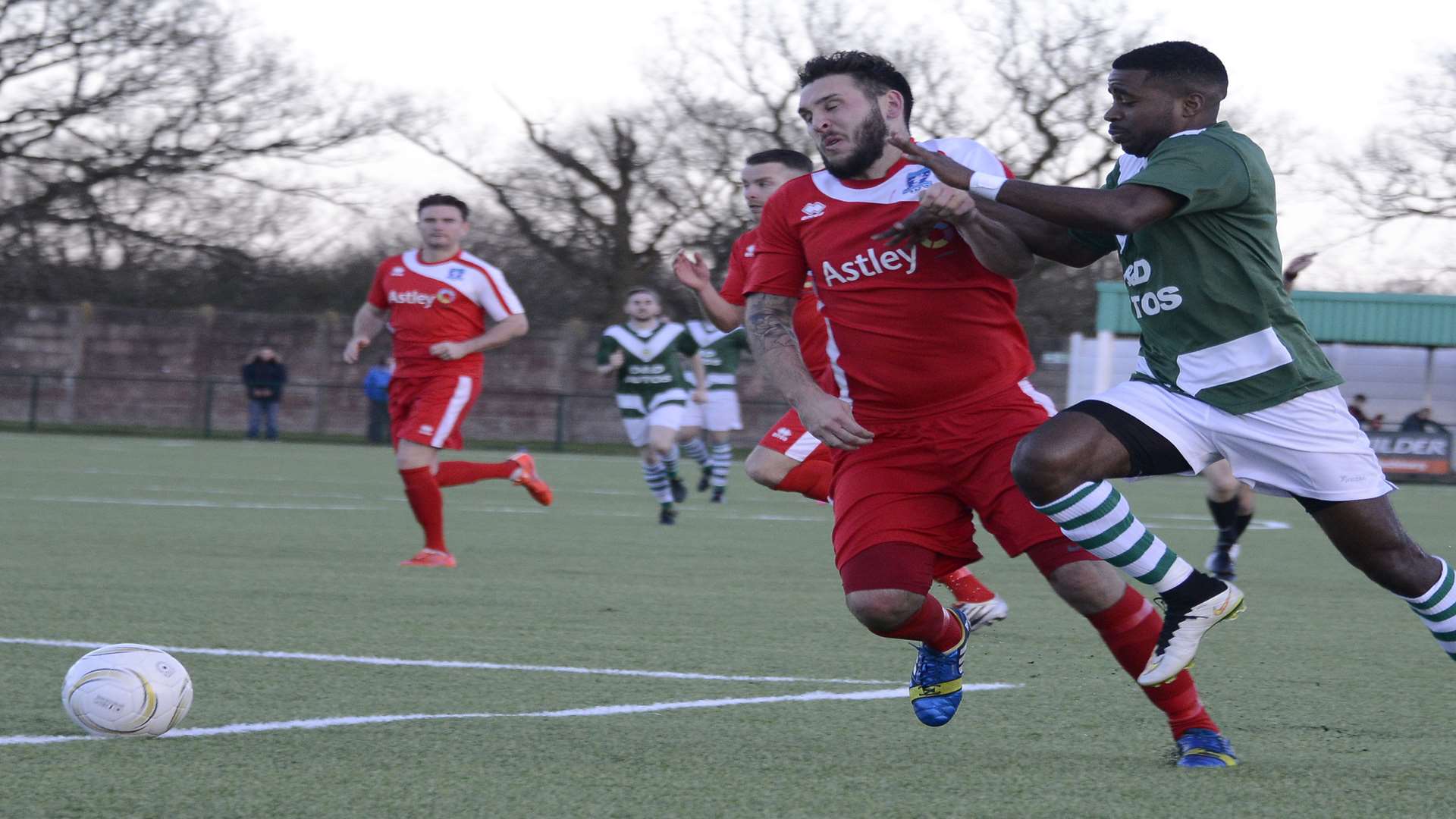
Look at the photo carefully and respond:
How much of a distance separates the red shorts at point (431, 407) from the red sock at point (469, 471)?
998 mm

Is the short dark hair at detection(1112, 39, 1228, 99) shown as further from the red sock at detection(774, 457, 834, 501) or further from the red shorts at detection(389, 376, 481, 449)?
the red shorts at detection(389, 376, 481, 449)

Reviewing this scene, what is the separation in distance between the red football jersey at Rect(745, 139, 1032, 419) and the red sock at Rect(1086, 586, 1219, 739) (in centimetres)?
67

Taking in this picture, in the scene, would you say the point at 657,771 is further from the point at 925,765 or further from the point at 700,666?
the point at 700,666

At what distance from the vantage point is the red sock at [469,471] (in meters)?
10.7

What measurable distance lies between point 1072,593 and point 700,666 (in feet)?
5.90

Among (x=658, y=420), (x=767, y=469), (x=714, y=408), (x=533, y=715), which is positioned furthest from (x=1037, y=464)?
(x=714, y=408)

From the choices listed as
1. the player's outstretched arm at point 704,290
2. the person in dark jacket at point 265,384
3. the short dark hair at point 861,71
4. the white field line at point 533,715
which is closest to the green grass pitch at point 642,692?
the white field line at point 533,715

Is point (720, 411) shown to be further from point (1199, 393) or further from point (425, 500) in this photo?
point (1199, 393)

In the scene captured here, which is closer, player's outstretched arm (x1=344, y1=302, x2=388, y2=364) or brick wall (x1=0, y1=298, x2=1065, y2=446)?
player's outstretched arm (x1=344, y1=302, x2=388, y2=364)

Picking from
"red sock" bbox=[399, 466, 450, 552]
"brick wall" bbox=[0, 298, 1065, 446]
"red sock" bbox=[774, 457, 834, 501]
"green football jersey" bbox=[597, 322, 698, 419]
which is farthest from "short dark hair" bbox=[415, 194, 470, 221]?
"brick wall" bbox=[0, 298, 1065, 446]

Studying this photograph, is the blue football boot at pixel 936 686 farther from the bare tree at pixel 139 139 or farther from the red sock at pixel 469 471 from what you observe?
the bare tree at pixel 139 139

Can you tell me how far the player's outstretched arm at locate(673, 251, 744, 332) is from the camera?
17.8 feet

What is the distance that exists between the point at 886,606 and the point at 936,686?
275 millimetres

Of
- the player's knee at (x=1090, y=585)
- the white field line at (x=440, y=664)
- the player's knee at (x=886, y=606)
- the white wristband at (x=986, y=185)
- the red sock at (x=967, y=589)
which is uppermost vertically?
the white wristband at (x=986, y=185)
